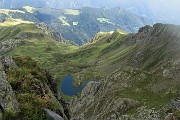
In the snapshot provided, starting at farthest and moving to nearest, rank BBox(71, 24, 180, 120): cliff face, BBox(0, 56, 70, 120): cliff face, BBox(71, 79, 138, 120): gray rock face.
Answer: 1. BBox(71, 79, 138, 120): gray rock face
2. BBox(71, 24, 180, 120): cliff face
3. BBox(0, 56, 70, 120): cliff face

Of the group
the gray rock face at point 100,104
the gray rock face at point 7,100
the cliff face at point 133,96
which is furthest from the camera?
the gray rock face at point 100,104

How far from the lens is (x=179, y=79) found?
119m

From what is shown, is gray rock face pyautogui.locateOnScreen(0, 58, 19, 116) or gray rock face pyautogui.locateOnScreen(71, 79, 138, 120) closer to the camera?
gray rock face pyautogui.locateOnScreen(0, 58, 19, 116)

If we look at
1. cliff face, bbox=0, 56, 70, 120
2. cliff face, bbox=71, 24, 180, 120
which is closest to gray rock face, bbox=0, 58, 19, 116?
cliff face, bbox=0, 56, 70, 120

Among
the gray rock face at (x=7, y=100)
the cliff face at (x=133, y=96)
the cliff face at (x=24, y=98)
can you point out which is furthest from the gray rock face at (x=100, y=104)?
the gray rock face at (x=7, y=100)

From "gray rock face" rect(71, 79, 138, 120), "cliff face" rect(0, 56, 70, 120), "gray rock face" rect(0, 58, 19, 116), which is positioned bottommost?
"gray rock face" rect(71, 79, 138, 120)

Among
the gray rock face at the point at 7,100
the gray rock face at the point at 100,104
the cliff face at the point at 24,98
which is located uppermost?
the gray rock face at the point at 7,100

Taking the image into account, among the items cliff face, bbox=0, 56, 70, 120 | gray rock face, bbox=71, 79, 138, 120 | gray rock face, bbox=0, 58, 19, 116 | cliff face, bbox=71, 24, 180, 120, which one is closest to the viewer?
gray rock face, bbox=0, 58, 19, 116

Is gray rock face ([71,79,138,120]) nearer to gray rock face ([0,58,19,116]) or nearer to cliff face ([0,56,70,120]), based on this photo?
cliff face ([0,56,70,120])

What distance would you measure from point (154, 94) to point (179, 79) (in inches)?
511

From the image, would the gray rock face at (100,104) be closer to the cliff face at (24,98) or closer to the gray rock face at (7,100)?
the cliff face at (24,98)

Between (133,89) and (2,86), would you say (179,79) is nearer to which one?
(133,89)

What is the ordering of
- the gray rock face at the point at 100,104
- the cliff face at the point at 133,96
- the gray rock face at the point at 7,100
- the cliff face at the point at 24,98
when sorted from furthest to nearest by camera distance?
the gray rock face at the point at 100,104
the cliff face at the point at 133,96
the cliff face at the point at 24,98
the gray rock face at the point at 7,100

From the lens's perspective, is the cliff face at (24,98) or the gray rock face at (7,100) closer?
the gray rock face at (7,100)
